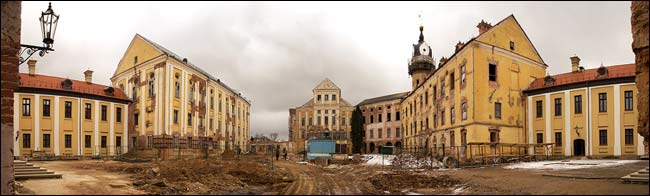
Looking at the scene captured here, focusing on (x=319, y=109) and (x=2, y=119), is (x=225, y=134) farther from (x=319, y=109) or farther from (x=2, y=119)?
(x=2, y=119)

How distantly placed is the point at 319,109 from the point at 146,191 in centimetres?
6827

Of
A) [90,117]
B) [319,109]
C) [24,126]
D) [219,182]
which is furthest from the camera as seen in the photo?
[319,109]

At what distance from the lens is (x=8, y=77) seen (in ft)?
39.6

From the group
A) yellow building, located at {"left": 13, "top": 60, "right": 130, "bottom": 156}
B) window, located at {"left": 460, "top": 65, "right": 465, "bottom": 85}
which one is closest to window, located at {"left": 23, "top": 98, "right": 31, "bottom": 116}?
yellow building, located at {"left": 13, "top": 60, "right": 130, "bottom": 156}

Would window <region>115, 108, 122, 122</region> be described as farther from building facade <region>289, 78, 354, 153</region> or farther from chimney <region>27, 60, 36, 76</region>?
building facade <region>289, 78, 354, 153</region>

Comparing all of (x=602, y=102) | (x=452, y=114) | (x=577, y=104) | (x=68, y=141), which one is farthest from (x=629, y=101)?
(x=68, y=141)

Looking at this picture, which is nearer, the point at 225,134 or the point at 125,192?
the point at 125,192

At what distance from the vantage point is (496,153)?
31.4m

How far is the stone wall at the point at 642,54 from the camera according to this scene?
44.9 feet

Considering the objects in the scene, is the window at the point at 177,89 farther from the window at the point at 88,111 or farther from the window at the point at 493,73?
the window at the point at 493,73

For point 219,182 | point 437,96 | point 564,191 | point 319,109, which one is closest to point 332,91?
point 319,109

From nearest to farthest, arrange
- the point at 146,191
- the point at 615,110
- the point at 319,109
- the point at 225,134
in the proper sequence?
the point at 146,191 < the point at 615,110 < the point at 225,134 < the point at 319,109

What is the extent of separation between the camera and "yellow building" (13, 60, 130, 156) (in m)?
36.2

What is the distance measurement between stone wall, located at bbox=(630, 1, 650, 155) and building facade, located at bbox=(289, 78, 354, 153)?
67446 mm
